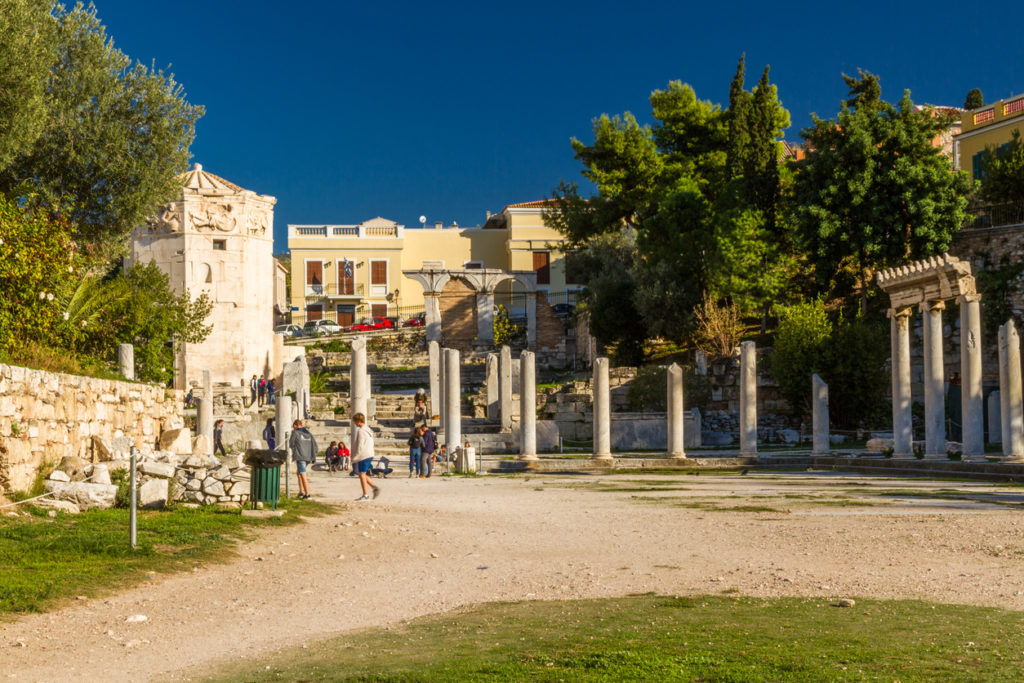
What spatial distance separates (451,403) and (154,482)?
49.7ft

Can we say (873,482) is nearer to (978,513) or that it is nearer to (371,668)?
(978,513)

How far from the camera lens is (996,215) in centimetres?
3831

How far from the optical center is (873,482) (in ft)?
68.5

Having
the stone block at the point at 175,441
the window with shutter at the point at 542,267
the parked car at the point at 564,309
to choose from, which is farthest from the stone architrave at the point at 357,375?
the window with shutter at the point at 542,267

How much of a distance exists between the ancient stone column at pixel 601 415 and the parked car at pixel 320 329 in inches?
1368

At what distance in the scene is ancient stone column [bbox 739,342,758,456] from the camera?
26.6 metres

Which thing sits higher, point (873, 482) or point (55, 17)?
point (55, 17)

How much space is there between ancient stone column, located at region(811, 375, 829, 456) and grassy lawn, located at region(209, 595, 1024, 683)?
57.4 feet

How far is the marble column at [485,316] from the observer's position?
185 ft

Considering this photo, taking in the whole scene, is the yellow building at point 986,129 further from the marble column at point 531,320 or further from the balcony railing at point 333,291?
the balcony railing at point 333,291

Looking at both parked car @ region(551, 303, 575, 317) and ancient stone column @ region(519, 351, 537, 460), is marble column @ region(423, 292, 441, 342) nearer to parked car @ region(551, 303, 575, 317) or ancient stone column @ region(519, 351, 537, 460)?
parked car @ region(551, 303, 575, 317)

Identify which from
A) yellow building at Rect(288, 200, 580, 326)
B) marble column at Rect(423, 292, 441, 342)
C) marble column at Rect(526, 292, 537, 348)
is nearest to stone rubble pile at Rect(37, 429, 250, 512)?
marble column at Rect(423, 292, 441, 342)

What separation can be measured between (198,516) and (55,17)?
13882 mm

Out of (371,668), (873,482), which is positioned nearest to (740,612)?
(371,668)
